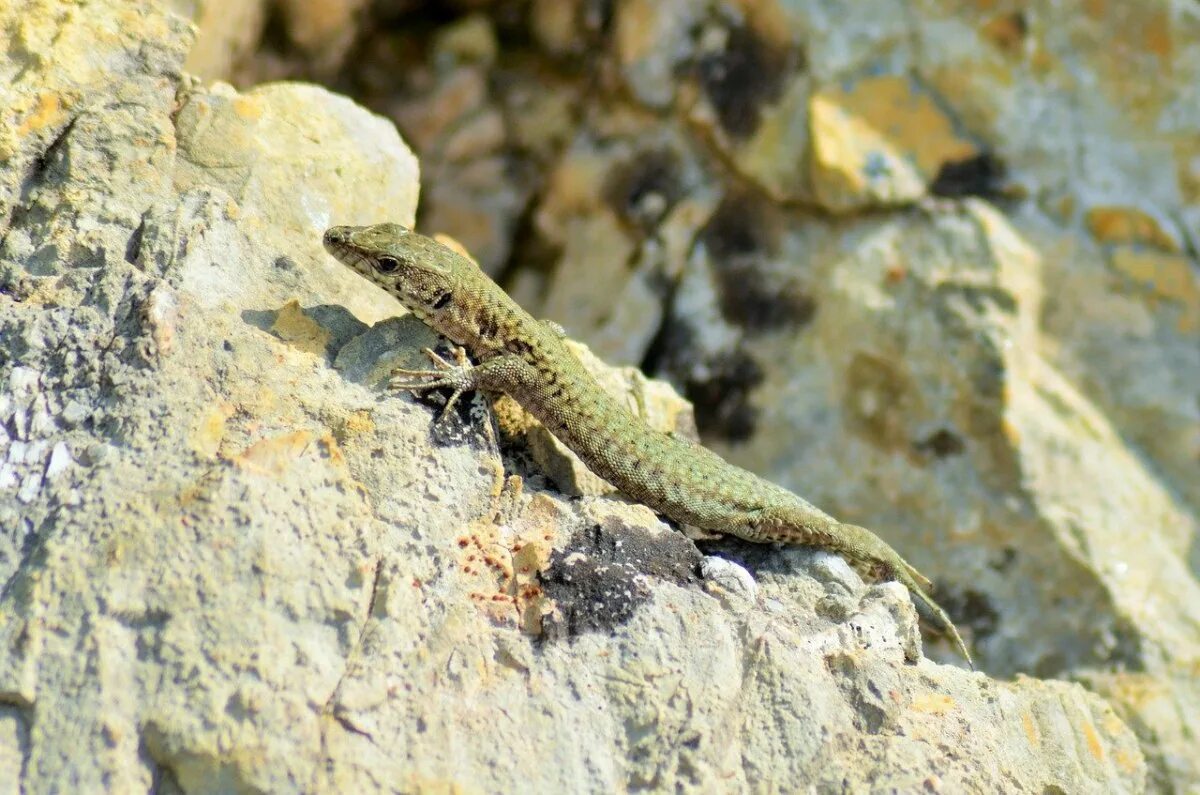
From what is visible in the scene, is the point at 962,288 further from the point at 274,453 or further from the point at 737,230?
the point at 274,453

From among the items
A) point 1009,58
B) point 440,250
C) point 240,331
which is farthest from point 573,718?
point 1009,58

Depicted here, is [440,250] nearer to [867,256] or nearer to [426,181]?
[867,256]

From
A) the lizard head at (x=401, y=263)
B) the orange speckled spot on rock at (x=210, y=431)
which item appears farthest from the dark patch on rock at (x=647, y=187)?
the orange speckled spot on rock at (x=210, y=431)

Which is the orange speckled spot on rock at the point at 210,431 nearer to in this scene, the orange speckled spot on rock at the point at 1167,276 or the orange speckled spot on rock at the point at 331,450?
the orange speckled spot on rock at the point at 331,450

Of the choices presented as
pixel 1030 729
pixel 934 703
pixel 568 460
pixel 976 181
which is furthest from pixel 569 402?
pixel 976 181

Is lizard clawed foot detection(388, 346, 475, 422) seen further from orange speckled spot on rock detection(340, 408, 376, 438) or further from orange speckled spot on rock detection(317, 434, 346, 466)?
orange speckled spot on rock detection(317, 434, 346, 466)

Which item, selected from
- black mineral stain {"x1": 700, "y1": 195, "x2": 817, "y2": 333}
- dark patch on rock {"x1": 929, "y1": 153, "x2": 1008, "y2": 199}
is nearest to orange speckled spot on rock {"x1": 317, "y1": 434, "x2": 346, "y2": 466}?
black mineral stain {"x1": 700, "y1": 195, "x2": 817, "y2": 333}
